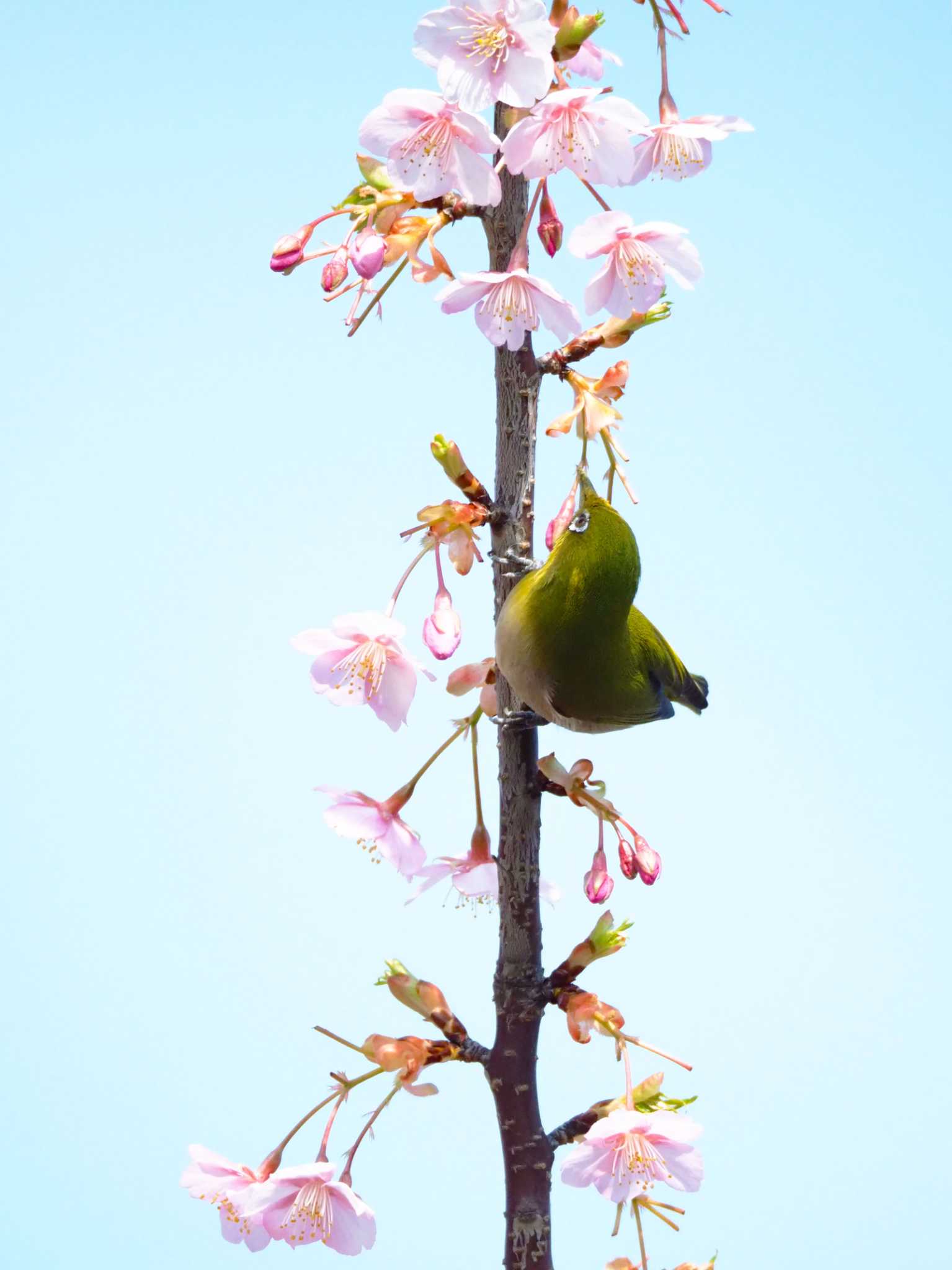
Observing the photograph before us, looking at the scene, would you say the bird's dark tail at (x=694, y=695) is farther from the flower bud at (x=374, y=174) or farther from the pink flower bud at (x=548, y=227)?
the flower bud at (x=374, y=174)

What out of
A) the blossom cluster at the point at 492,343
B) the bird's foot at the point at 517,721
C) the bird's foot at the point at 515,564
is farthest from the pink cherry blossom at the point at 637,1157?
the bird's foot at the point at 515,564

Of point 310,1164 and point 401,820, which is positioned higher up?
point 401,820

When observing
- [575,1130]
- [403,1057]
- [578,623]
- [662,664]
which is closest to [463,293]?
[578,623]

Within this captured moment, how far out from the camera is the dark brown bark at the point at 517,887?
1993 millimetres

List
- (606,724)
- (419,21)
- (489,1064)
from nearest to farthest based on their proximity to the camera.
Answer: (419,21)
(489,1064)
(606,724)

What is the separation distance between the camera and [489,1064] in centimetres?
203

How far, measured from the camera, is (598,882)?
81.5 inches

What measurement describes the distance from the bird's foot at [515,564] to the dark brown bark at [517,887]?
36mm

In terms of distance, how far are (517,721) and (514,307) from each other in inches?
24.1

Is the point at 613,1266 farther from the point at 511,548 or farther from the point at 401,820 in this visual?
the point at 511,548

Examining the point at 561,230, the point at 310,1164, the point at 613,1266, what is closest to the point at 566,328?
the point at 561,230

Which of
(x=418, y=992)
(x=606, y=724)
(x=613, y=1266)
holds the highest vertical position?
(x=606, y=724)

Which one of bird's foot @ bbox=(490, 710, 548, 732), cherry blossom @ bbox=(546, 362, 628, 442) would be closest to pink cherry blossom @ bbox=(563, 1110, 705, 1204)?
bird's foot @ bbox=(490, 710, 548, 732)

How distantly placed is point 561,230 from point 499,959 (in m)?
1.06
